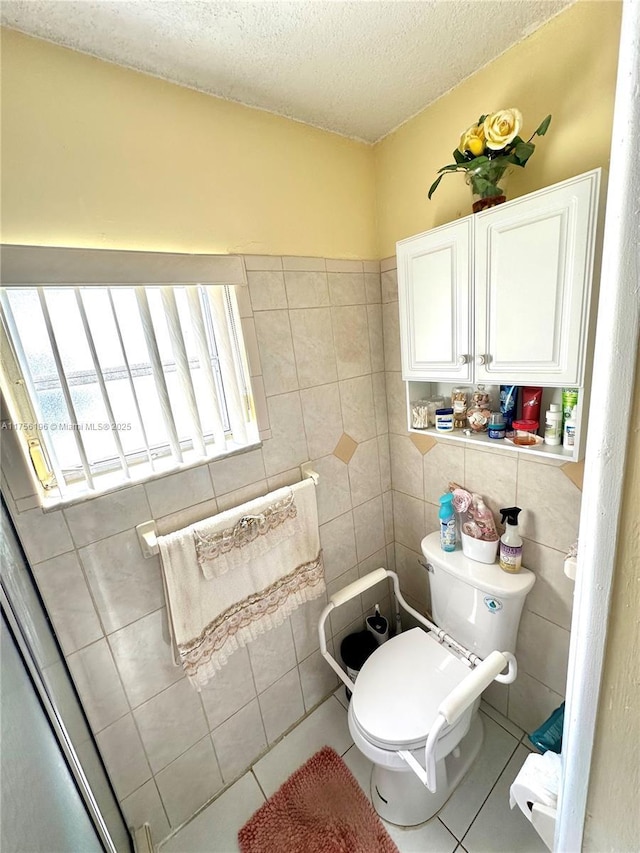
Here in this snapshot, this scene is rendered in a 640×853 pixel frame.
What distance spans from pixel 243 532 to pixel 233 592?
0.22 m

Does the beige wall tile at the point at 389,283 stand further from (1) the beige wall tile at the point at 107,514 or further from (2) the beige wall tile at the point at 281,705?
(2) the beige wall tile at the point at 281,705

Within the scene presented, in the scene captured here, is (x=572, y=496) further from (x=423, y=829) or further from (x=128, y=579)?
(x=128, y=579)

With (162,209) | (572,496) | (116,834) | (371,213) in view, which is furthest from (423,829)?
(371,213)

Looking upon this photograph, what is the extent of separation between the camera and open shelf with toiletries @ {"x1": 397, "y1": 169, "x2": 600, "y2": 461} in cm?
83

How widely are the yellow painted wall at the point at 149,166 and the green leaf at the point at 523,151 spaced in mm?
602

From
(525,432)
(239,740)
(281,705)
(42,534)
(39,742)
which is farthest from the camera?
(281,705)

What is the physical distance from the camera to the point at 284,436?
1249 mm

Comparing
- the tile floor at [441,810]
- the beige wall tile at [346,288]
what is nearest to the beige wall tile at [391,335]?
the beige wall tile at [346,288]

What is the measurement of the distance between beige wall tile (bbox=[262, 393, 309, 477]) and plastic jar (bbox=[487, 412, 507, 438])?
649 mm

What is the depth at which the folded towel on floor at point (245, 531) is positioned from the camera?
3.46 ft

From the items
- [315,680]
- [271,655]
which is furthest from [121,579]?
[315,680]

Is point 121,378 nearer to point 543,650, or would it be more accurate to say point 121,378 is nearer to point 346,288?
point 346,288

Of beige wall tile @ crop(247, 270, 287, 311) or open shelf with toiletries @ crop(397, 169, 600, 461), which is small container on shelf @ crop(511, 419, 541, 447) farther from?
beige wall tile @ crop(247, 270, 287, 311)

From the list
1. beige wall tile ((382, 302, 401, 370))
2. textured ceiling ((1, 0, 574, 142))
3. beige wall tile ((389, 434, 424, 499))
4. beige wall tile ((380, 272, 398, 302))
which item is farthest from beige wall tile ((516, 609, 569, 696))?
textured ceiling ((1, 0, 574, 142))
